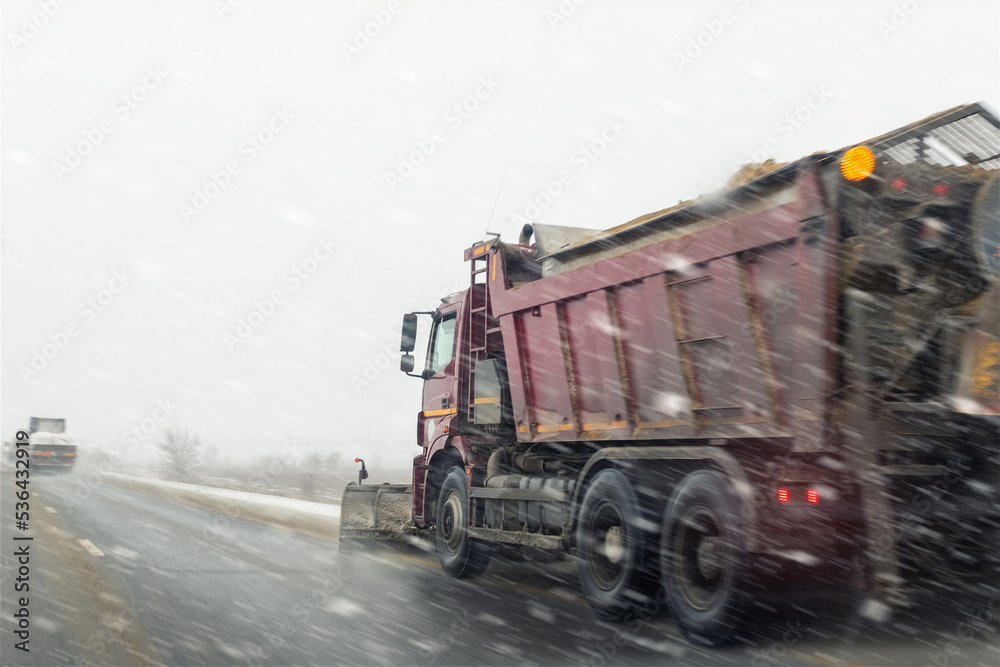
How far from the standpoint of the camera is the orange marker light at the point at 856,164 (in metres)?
4.75

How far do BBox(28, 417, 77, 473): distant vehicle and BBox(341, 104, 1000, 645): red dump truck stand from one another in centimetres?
3848

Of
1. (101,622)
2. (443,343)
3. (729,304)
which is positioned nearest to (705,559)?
(729,304)

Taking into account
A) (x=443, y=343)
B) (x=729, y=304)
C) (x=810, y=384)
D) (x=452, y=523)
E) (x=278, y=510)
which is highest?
(x=443, y=343)

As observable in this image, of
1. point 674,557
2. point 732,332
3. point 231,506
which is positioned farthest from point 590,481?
point 231,506

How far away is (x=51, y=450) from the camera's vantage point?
39.0m

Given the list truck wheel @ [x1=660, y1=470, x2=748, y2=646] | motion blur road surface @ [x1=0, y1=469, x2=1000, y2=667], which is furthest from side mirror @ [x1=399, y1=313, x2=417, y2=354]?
Result: truck wheel @ [x1=660, y1=470, x2=748, y2=646]

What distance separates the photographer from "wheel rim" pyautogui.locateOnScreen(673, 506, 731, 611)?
17.7 ft

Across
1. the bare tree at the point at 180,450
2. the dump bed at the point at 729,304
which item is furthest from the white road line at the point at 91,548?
the bare tree at the point at 180,450

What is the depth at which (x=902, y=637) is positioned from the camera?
539 cm

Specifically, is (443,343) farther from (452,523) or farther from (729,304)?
(729,304)

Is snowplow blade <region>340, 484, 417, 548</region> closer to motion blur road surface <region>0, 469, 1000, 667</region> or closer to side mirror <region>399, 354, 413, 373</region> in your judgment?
motion blur road surface <region>0, 469, 1000, 667</region>

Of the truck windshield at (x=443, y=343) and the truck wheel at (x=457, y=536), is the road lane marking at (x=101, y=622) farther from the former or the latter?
the truck windshield at (x=443, y=343)

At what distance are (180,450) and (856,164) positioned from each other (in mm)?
39929

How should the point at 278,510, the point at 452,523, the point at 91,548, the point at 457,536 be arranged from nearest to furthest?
the point at 457,536, the point at 452,523, the point at 91,548, the point at 278,510
